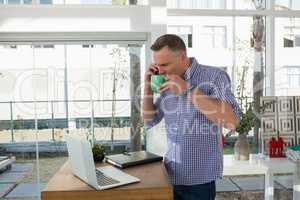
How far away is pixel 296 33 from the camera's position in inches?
153

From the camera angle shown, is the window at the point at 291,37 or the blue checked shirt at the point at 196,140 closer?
the blue checked shirt at the point at 196,140

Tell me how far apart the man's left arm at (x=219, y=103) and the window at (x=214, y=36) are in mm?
2033

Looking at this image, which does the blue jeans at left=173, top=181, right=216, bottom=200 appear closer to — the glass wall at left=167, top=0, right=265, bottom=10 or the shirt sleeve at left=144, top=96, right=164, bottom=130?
the shirt sleeve at left=144, top=96, right=164, bottom=130

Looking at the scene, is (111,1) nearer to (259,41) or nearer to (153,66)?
(259,41)

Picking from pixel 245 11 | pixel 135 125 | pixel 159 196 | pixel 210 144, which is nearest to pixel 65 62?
pixel 135 125

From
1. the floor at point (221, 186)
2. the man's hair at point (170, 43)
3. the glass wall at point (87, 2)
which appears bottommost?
the floor at point (221, 186)

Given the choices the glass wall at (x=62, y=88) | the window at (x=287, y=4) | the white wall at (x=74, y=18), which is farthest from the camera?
the window at (x=287, y=4)

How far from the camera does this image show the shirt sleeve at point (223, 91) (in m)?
1.69

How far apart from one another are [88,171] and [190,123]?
57cm

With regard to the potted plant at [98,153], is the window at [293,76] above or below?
above

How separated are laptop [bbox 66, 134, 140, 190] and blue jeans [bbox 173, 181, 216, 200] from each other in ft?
1.05

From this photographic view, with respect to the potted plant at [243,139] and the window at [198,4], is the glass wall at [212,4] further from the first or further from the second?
the potted plant at [243,139]

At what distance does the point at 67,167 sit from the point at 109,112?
1826 millimetres


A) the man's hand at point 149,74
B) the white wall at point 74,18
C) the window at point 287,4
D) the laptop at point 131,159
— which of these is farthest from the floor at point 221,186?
the man's hand at point 149,74
